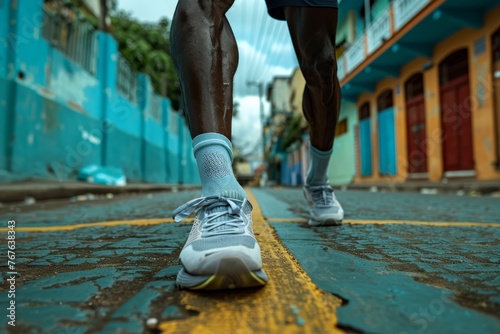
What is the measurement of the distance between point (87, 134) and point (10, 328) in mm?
9377

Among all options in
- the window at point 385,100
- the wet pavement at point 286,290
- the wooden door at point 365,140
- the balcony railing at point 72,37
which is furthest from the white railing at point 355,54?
the wet pavement at point 286,290

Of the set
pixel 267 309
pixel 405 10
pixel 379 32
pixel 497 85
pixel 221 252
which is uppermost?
pixel 379 32

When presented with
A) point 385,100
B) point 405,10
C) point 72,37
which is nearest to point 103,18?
point 72,37

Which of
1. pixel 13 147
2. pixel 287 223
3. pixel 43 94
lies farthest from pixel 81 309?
pixel 43 94

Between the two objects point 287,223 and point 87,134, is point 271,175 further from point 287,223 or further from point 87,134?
point 287,223

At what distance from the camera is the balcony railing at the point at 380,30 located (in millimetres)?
9975

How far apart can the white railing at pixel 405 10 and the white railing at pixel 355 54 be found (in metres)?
2.70

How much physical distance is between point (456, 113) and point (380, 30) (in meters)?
3.81

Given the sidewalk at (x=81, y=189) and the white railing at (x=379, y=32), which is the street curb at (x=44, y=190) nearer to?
the sidewalk at (x=81, y=189)

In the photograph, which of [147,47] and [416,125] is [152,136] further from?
[416,125]

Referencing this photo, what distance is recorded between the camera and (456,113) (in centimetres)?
968

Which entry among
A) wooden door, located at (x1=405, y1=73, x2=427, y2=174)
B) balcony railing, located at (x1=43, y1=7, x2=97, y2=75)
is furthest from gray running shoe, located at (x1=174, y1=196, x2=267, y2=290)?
wooden door, located at (x1=405, y1=73, x2=427, y2=174)

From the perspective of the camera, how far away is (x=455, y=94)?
967cm

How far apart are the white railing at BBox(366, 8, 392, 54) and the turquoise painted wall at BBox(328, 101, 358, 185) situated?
13.2 ft
